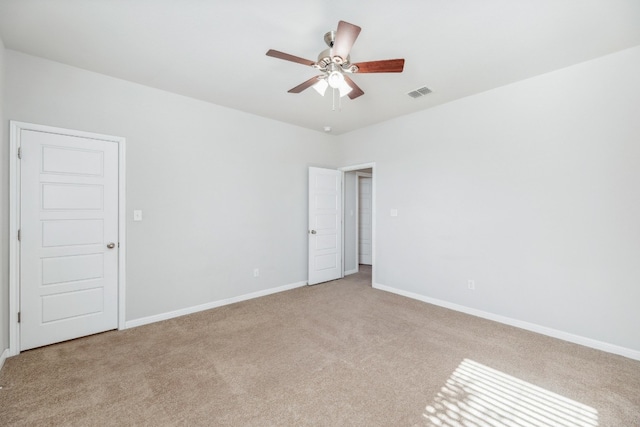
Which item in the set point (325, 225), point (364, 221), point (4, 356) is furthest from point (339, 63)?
point (364, 221)

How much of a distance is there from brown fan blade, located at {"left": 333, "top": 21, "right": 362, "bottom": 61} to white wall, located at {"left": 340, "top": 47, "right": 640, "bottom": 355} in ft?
7.74

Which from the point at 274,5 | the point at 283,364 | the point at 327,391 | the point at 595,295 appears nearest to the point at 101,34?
the point at 274,5

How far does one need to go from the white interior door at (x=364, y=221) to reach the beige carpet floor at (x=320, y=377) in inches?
139

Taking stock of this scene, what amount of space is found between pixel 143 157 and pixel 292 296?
274 cm

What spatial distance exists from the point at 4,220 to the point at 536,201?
5247mm

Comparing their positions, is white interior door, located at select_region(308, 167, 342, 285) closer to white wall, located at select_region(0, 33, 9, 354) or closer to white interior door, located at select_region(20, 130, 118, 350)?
white interior door, located at select_region(20, 130, 118, 350)

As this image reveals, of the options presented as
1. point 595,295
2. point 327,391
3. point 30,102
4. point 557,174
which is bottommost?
point 327,391

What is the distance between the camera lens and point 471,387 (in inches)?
83.7

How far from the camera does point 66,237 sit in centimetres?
283

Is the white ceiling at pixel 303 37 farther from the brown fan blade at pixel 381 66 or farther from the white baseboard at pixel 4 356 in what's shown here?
the white baseboard at pixel 4 356

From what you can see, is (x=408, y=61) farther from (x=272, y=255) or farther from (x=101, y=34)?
(x=272, y=255)

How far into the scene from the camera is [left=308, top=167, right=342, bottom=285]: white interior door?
16.1 feet

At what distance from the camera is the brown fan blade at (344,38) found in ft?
5.79

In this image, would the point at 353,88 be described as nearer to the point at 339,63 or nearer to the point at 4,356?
the point at 339,63
